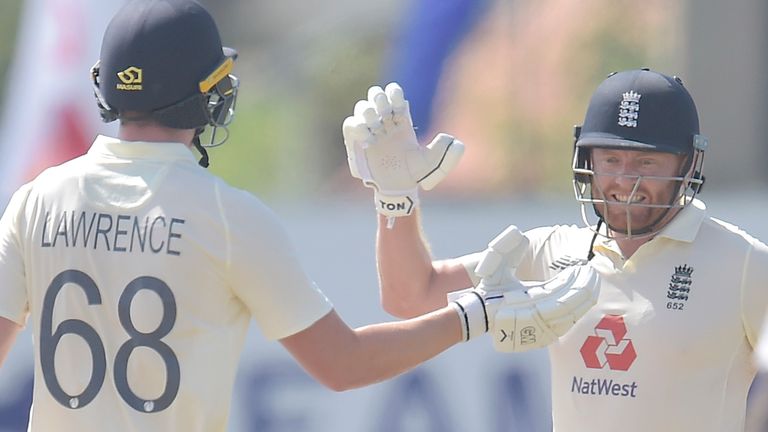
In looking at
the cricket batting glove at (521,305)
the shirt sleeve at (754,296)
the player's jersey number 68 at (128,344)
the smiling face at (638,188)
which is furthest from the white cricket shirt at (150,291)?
the shirt sleeve at (754,296)

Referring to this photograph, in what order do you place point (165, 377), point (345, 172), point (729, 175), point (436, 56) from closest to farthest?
point (165, 377), point (729, 175), point (436, 56), point (345, 172)

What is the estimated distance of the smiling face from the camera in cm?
384

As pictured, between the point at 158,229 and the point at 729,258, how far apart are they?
1366 millimetres

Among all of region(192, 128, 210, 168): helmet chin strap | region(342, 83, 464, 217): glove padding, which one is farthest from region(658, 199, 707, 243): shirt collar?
region(192, 128, 210, 168): helmet chin strap

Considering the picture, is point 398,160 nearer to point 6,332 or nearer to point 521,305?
point 521,305

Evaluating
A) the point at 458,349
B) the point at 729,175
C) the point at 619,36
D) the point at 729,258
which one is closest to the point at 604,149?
the point at 729,258

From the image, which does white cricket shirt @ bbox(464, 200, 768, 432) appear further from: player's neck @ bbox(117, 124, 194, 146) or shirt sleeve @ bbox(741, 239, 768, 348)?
player's neck @ bbox(117, 124, 194, 146)

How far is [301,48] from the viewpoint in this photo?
14.4 metres

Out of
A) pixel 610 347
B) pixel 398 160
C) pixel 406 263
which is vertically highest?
pixel 398 160

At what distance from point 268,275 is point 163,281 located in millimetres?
210

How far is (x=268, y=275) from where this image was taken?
3260 mm

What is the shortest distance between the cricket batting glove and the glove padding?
66 centimetres

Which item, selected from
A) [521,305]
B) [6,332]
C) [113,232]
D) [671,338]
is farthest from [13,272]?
[671,338]

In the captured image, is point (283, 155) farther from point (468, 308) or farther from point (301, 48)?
point (468, 308)
